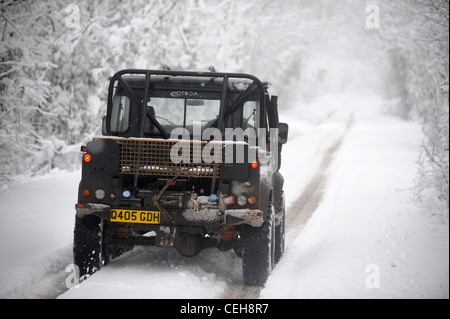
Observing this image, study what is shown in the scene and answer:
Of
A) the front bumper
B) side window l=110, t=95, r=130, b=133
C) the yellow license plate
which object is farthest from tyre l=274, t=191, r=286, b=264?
side window l=110, t=95, r=130, b=133

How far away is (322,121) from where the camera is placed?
149 feet

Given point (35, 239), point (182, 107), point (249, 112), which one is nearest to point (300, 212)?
point (249, 112)

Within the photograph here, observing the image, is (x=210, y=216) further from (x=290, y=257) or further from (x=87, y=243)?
(x=290, y=257)

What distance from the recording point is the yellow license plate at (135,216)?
6.21 metres

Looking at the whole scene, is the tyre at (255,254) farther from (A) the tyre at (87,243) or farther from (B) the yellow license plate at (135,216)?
(A) the tyre at (87,243)

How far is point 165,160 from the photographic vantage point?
6.38 meters

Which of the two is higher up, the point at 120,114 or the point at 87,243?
the point at 120,114

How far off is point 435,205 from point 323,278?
5.16m

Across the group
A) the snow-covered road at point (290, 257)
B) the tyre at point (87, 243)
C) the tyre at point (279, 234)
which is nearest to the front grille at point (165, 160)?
the tyre at point (87, 243)

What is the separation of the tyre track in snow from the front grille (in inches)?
51.4

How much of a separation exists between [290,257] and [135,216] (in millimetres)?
2754

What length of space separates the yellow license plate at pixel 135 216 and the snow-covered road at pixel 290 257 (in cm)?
64

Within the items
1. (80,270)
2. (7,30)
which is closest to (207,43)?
(7,30)
